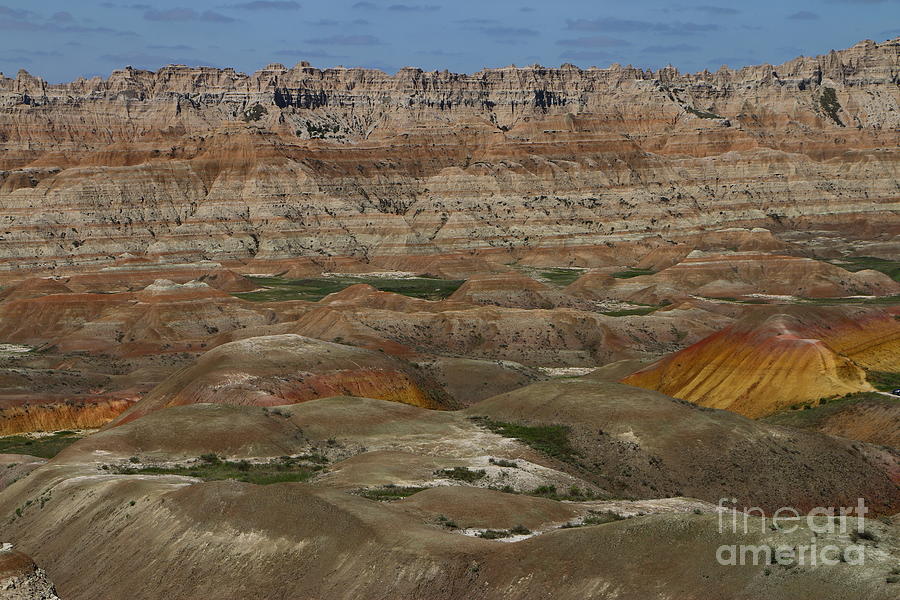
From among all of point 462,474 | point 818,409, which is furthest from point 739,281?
point 462,474

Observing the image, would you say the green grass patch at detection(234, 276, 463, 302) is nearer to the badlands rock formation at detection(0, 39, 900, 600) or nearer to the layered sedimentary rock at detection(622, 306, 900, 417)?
the badlands rock formation at detection(0, 39, 900, 600)

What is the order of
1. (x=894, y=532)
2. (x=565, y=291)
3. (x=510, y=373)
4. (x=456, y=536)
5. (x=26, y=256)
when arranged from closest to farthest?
(x=894, y=532), (x=456, y=536), (x=510, y=373), (x=565, y=291), (x=26, y=256)

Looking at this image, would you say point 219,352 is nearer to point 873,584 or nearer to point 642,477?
point 642,477

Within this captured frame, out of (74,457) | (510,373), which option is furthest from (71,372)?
(74,457)

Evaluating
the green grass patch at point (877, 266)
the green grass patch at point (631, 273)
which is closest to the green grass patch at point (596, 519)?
the green grass patch at point (631, 273)

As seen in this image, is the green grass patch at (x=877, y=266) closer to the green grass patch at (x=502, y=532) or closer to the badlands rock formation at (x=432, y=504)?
the badlands rock formation at (x=432, y=504)

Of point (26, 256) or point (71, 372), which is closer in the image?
point (71, 372)
